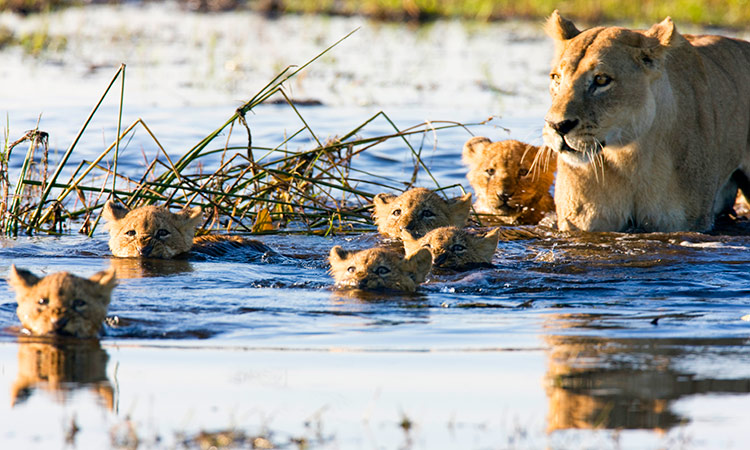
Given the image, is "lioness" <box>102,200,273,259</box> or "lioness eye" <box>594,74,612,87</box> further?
"lioness" <box>102,200,273,259</box>

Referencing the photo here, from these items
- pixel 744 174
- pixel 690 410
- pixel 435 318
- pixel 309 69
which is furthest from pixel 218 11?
pixel 690 410

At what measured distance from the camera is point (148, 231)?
799 centimetres

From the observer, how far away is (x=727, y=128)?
29.4ft

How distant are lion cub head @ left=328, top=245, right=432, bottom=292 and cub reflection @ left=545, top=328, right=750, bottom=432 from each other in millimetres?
1421

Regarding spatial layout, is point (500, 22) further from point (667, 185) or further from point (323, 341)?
point (323, 341)

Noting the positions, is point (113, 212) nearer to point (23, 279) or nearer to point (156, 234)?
point (156, 234)

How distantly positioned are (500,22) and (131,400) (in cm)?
2194

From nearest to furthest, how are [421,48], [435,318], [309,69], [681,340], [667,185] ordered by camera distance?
[681,340] < [435,318] < [667,185] < [309,69] < [421,48]

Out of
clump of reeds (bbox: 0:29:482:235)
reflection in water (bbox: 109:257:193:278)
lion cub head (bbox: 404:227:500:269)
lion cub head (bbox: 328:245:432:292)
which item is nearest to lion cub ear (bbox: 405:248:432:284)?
lion cub head (bbox: 328:245:432:292)

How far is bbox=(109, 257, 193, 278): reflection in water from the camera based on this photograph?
7.59m

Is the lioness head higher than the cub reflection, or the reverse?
the lioness head

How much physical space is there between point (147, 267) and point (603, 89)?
10.4 ft

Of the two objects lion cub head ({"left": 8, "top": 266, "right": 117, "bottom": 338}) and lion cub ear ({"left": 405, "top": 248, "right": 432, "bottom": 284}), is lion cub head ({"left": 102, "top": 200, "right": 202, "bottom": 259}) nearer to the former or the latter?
lion cub ear ({"left": 405, "top": 248, "right": 432, "bottom": 284})

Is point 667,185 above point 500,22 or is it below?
below
